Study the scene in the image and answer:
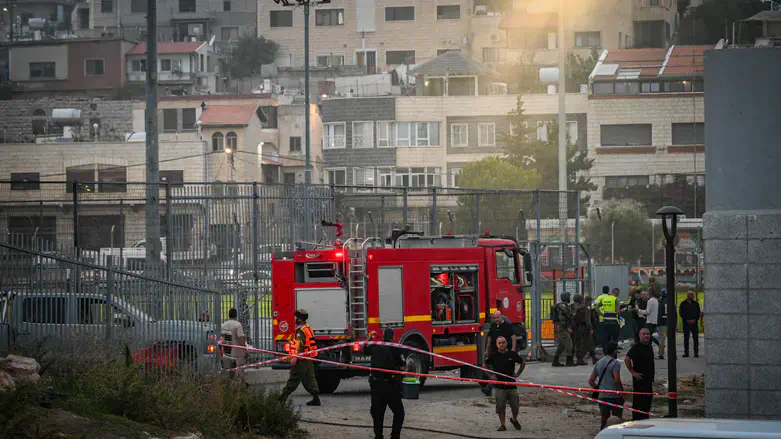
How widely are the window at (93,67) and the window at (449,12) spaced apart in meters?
34.3

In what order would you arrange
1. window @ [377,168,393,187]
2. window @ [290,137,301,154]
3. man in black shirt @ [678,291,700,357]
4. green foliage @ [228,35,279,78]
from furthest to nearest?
green foliage @ [228,35,279,78] < window @ [290,137,301,154] < window @ [377,168,393,187] < man in black shirt @ [678,291,700,357]

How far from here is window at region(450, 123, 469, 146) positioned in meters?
82.2

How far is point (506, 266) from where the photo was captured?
25484 millimetres

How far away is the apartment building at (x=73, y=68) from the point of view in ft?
362

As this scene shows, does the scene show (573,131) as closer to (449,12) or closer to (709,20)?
(709,20)

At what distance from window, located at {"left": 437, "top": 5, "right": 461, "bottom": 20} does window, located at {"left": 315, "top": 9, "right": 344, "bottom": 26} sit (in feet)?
33.5

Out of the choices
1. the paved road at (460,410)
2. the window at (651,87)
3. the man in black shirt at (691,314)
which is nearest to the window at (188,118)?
the window at (651,87)

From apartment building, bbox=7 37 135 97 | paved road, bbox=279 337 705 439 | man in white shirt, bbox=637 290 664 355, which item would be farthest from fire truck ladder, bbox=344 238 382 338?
apartment building, bbox=7 37 135 97

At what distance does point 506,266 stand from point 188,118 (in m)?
70.0

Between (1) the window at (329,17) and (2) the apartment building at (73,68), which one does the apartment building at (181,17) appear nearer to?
(1) the window at (329,17)

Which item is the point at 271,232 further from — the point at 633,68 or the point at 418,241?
the point at 633,68

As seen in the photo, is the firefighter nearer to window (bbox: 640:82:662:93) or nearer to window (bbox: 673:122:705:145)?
window (bbox: 673:122:705:145)

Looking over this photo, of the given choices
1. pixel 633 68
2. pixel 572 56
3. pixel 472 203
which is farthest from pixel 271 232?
pixel 572 56

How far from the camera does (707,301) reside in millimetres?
14797
